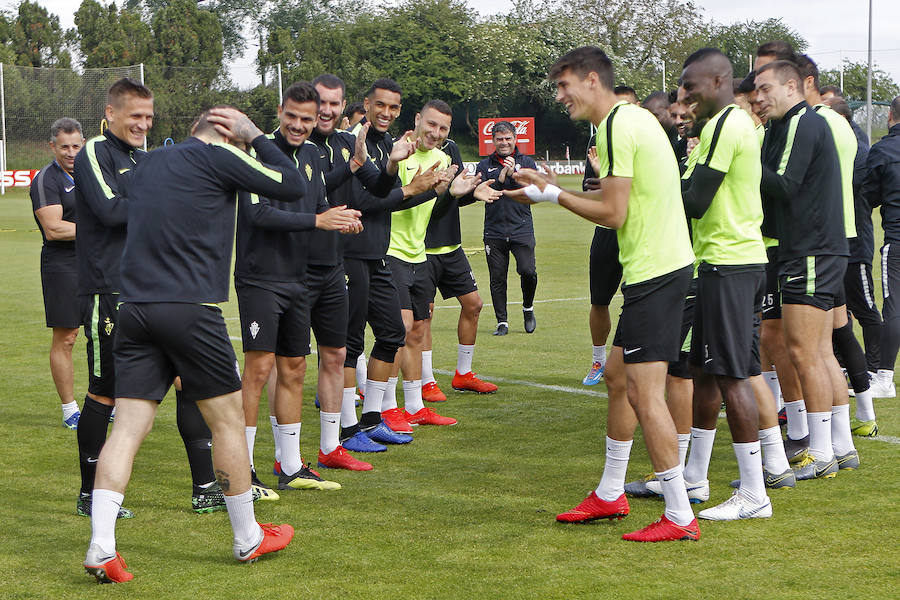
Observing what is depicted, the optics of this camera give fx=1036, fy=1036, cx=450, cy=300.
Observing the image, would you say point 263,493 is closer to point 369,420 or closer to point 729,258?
point 369,420

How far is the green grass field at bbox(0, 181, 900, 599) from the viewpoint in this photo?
4.84 m

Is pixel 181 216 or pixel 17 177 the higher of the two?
pixel 181 216

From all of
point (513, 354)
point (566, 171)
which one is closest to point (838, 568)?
point (513, 354)

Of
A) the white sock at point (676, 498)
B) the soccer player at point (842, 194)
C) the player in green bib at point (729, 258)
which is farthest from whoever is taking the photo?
the soccer player at point (842, 194)

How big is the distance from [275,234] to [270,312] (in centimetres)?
49

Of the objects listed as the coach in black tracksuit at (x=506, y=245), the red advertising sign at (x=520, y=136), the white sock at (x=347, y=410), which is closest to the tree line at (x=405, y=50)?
the red advertising sign at (x=520, y=136)

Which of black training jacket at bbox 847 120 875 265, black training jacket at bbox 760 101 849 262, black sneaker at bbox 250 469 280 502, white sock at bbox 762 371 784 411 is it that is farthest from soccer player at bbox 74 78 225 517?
black training jacket at bbox 847 120 875 265

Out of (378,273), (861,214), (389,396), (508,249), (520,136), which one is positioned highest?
(520,136)

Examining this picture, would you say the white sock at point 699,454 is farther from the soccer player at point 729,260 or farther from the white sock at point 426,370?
the white sock at point 426,370

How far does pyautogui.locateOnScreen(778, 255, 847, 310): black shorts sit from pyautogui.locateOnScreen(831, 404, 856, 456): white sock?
851 millimetres

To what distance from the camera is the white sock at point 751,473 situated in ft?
19.2

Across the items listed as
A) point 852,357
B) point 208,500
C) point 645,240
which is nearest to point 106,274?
point 208,500

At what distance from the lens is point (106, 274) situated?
612 cm

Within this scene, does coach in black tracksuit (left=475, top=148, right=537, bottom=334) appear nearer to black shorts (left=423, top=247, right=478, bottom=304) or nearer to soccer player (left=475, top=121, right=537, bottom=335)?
soccer player (left=475, top=121, right=537, bottom=335)
